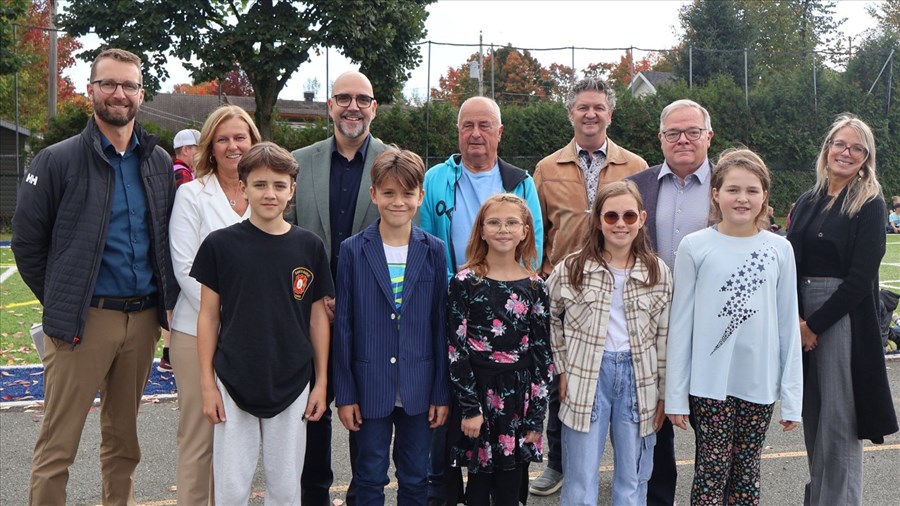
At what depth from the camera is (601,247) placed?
3787 millimetres

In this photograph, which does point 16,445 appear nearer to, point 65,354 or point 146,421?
point 146,421

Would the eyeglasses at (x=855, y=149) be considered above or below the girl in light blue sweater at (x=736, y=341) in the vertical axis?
above

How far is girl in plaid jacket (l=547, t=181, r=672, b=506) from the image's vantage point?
3602mm

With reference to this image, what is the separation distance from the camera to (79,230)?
3.57 meters

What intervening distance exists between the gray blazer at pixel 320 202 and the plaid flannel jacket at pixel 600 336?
1.17m

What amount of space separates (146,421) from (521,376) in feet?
11.8

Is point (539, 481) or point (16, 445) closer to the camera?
point (539, 481)

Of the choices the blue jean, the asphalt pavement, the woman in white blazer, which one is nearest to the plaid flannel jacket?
the blue jean

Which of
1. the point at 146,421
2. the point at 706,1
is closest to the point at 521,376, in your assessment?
the point at 146,421

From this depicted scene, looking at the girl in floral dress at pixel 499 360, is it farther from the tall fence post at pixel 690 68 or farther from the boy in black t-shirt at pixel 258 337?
the tall fence post at pixel 690 68

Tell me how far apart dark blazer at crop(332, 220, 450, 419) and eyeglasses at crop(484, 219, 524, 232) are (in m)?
0.35

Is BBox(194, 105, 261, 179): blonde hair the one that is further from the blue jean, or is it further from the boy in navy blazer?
the blue jean

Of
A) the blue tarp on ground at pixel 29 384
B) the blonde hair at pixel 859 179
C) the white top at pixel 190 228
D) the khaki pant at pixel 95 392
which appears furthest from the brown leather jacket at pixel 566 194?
the blue tarp on ground at pixel 29 384

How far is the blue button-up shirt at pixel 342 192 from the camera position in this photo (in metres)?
4.18
